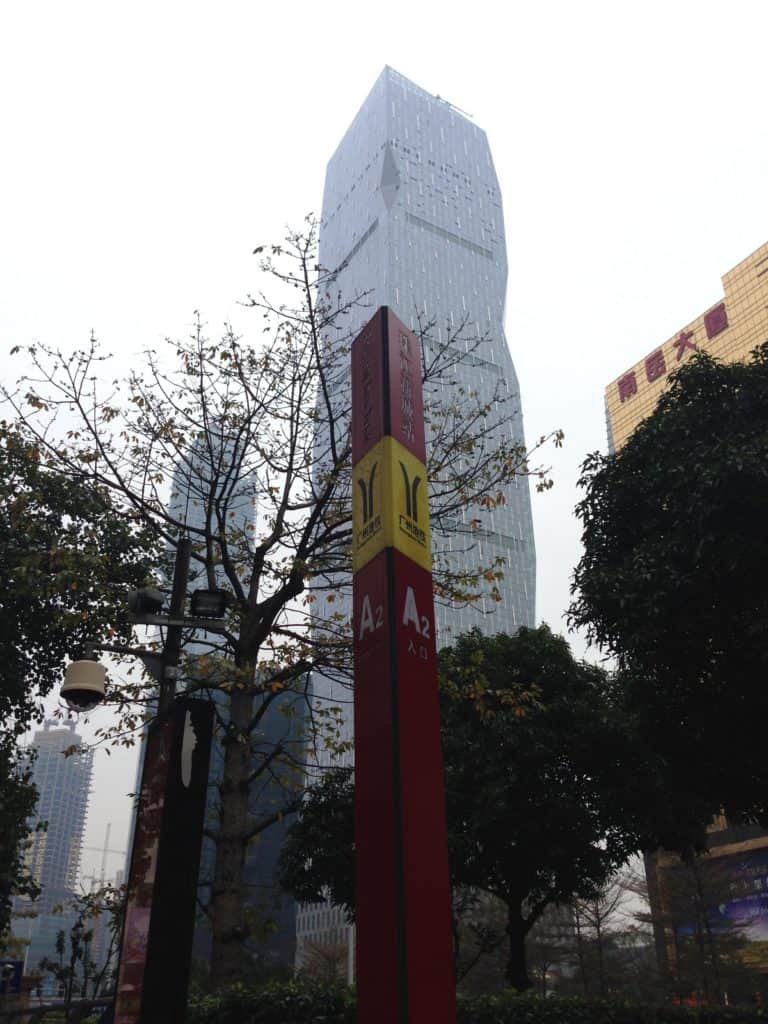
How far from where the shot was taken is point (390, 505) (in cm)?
720

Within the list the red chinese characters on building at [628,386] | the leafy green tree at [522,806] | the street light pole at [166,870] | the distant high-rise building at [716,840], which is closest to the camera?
the street light pole at [166,870]

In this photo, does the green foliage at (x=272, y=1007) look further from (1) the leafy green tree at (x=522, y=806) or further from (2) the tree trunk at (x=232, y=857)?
(1) the leafy green tree at (x=522, y=806)

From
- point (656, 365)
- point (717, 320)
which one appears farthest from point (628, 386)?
point (717, 320)

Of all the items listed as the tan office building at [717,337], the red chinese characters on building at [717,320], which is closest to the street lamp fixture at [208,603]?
the tan office building at [717,337]

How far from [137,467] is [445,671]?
5947 mm

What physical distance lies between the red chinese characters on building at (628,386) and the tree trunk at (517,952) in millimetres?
65563

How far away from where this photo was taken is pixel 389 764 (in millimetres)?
6199

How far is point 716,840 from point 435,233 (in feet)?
304

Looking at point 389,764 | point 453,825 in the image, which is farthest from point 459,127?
point 389,764

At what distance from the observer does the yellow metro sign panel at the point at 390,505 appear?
7180 mm

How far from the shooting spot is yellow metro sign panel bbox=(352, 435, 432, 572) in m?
7.18

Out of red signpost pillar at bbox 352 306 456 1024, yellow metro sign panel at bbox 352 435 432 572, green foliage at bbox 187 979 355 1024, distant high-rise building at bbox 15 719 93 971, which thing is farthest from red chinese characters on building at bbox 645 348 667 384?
distant high-rise building at bbox 15 719 93 971

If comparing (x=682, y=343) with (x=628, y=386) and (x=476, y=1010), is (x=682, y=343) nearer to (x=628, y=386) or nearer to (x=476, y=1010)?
(x=628, y=386)

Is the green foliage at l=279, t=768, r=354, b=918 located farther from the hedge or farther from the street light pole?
the street light pole
